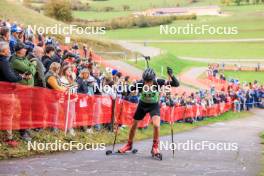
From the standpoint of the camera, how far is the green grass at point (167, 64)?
50.7 meters

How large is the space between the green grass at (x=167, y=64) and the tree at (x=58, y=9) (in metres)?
16.6

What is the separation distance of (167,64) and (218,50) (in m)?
29.6

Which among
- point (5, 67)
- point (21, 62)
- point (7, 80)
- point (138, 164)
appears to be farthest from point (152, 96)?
point (5, 67)

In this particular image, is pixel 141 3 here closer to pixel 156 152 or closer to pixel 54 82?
pixel 54 82

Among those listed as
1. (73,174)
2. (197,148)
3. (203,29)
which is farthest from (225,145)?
(203,29)

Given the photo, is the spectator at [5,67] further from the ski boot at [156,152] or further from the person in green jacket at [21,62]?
the ski boot at [156,152]

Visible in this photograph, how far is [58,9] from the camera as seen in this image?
71.8 meters

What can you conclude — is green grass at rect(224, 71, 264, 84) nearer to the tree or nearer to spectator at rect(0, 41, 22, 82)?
the tree

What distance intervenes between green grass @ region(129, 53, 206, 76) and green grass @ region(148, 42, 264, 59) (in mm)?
11573

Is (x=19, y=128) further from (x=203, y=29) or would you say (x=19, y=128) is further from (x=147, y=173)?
(x=203, y=29)

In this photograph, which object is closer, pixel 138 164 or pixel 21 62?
pixel 138 164

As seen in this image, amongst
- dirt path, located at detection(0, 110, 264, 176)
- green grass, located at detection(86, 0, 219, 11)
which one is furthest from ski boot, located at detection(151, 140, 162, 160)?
green grass, located at detection(86, 0, 219, 11)

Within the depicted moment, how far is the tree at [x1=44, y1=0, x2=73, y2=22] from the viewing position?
69875 mm

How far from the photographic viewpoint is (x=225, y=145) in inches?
715
